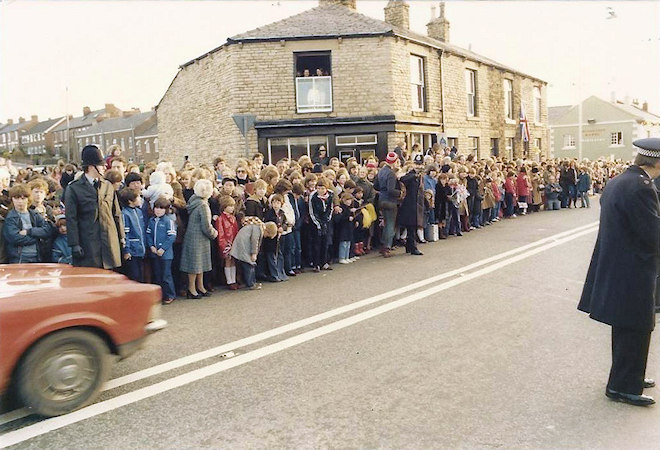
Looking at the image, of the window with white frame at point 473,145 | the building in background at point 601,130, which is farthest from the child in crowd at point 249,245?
the building in background at point 601,130

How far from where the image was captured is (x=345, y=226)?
36.7 feet

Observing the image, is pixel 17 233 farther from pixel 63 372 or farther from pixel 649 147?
pixel 649 147

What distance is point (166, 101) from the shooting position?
27312 millimetres

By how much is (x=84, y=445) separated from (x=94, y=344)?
34.5 inches

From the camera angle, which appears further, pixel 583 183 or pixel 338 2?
pixel 338 2

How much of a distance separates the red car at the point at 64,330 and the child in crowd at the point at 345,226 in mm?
6450

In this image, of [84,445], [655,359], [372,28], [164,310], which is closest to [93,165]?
[164,310]

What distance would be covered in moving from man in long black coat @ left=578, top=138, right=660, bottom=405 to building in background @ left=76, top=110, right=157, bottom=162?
68878 mm

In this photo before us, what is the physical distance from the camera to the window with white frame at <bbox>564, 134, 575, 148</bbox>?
2530 inches

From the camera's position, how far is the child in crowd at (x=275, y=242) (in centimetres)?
952

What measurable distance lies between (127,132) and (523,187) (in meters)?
65.5

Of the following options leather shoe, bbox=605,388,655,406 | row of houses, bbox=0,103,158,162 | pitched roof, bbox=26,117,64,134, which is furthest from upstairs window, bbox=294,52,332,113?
pitched roof, bbox=26,117,64,134

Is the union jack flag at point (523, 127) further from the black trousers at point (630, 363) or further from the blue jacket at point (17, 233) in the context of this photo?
the black trousers at point (630, 363)

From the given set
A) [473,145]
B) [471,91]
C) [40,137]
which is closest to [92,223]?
[473,145]
